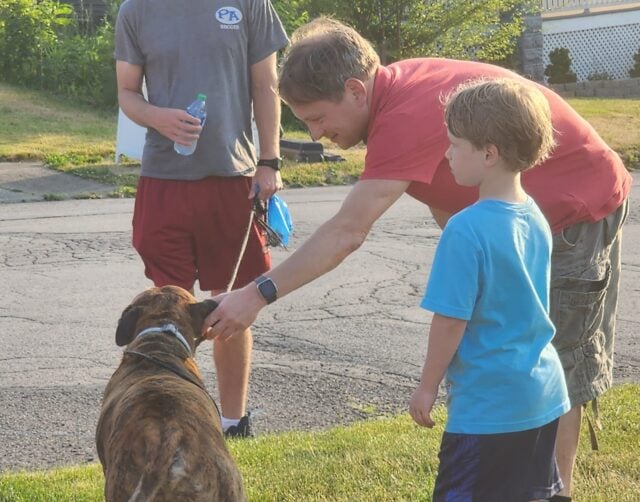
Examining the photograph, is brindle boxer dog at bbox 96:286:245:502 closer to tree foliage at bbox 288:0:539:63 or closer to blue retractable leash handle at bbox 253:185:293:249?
blue retractable leash handle at bbox 253:185:293:249

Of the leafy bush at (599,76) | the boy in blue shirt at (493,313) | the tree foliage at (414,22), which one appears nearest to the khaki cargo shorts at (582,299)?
the boy in blue shirt at (493,313)

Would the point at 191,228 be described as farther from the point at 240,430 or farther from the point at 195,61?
the point at 240,430

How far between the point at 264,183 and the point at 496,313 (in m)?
2.23

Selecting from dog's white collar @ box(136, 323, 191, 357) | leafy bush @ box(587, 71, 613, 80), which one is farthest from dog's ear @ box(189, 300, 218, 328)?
leafy bush @ box(587, 71, 613, 80)

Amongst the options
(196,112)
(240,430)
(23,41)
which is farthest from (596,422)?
(23,41)

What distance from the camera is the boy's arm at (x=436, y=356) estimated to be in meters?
3.43

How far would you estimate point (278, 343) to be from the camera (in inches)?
297

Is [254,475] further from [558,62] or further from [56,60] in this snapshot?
[558,62]

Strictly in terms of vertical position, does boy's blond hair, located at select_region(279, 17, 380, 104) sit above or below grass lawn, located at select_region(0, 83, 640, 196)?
above

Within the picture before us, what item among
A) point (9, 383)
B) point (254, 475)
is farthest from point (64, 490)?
point (9, 383)

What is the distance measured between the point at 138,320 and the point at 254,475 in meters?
1.04

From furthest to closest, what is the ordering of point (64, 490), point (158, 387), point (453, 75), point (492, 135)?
point (64, 490), point (453, 75), point (158, 387), point (492, 135)

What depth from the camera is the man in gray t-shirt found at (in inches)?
210

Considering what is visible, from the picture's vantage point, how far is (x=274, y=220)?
221 inches
